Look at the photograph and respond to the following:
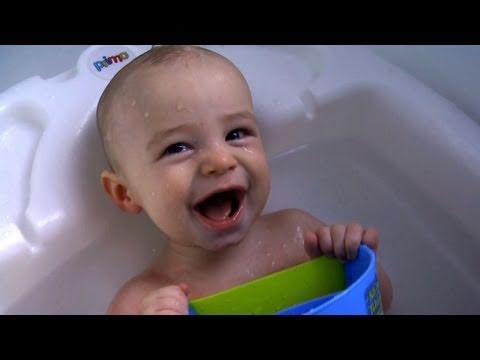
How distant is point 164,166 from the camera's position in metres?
0.87

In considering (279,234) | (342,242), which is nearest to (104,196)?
(279,234)

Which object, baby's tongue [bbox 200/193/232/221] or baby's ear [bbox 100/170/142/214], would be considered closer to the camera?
baby's tongue [bbox 200/193/232/221]

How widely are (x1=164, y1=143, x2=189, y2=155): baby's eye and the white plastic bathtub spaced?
252mm

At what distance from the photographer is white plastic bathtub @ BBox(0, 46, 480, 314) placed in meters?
1.02

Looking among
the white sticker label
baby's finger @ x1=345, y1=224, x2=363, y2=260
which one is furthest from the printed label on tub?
the white sticker label

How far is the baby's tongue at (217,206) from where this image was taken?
34.7 inches

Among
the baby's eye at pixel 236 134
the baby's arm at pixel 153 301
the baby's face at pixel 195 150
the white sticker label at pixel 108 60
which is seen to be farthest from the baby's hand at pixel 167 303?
the white sticker label at pixel 108 60

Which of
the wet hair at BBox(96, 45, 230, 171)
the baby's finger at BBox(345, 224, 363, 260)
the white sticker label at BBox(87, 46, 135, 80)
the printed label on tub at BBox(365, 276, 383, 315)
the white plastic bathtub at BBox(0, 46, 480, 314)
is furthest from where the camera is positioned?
the white sticker label at BBox(87, 46, 135, 80)

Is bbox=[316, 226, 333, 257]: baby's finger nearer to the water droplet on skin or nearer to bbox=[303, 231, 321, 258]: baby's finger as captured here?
bbox=[303, 231, 321, 258]: baby's finger

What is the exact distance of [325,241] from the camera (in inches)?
32.8

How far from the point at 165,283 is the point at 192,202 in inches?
8.4

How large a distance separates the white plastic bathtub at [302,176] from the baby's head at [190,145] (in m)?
Answer: 0.18

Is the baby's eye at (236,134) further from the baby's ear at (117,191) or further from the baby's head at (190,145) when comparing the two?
the baby's ear at (117,191)
